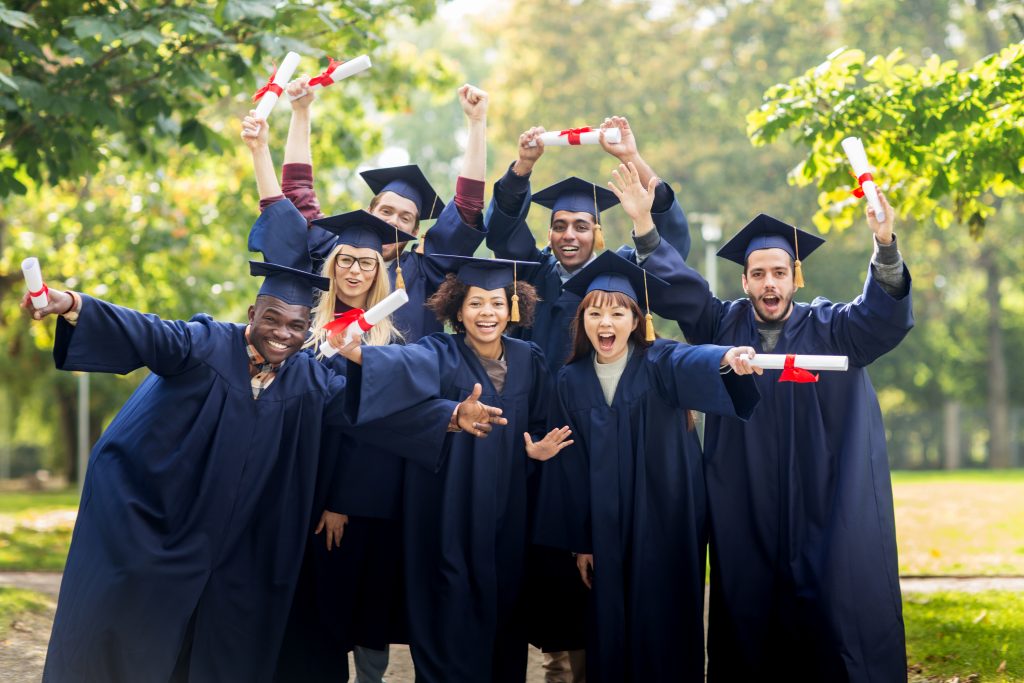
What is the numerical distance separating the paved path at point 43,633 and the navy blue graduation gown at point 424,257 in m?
2.16

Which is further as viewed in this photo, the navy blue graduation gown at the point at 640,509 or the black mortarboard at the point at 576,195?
the black mortarboard at the point at 576,195

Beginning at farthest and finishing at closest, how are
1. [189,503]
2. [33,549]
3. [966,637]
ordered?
1. [33,549]
2. [966,637]
3. [189,503]

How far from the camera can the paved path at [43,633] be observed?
6672 millimetres

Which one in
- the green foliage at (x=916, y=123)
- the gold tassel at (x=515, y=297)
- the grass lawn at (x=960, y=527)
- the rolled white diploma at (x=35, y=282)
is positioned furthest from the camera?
the grass lawn at (x=960, y=527)

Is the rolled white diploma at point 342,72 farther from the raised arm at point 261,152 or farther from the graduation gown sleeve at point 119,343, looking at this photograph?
the graduation gown sleeve at point 119,343

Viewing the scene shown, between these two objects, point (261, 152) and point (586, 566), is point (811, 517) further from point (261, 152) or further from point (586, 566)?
point (261, 152)

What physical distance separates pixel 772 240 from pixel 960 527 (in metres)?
9.55

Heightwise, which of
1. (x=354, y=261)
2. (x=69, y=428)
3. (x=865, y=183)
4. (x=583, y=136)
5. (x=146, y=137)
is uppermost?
(x=146, y=137)

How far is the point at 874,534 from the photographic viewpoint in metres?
5.53

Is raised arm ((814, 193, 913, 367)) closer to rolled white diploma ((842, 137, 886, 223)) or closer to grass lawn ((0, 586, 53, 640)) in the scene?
rolled white diploma ((842, 137, 886, 223))

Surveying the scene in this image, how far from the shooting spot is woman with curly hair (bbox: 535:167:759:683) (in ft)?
18.4

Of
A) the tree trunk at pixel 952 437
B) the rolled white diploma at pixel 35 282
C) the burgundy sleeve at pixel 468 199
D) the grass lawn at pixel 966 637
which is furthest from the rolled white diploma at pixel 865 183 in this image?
the tree trunk at pixel 952 437

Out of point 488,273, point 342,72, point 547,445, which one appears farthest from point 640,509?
point 342,72

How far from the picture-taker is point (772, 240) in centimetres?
598
